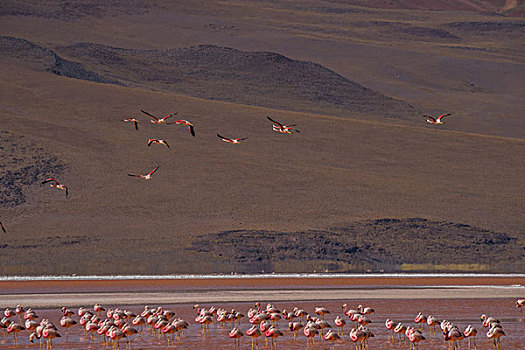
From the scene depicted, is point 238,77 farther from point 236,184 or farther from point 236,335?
point 236,335

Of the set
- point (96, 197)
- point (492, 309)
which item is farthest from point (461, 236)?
point (492, 309)

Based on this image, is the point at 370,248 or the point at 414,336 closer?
the point at 414,336

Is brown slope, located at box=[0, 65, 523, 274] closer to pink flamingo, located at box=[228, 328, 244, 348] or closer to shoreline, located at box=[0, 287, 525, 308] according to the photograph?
shoreline, located at box=[0, 287, 525, 308]

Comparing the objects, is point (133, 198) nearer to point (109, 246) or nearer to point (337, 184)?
point (109, 246)

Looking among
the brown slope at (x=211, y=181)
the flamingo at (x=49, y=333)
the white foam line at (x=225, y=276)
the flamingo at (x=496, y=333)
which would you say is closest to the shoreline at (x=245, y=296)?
the white foam line at (x=225, y=276)

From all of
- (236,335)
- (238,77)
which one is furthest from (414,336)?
(238,77)

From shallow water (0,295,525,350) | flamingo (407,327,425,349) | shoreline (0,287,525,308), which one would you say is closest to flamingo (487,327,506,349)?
shallow water (0,295,525,350)

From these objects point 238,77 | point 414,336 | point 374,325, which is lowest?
point 238,77
